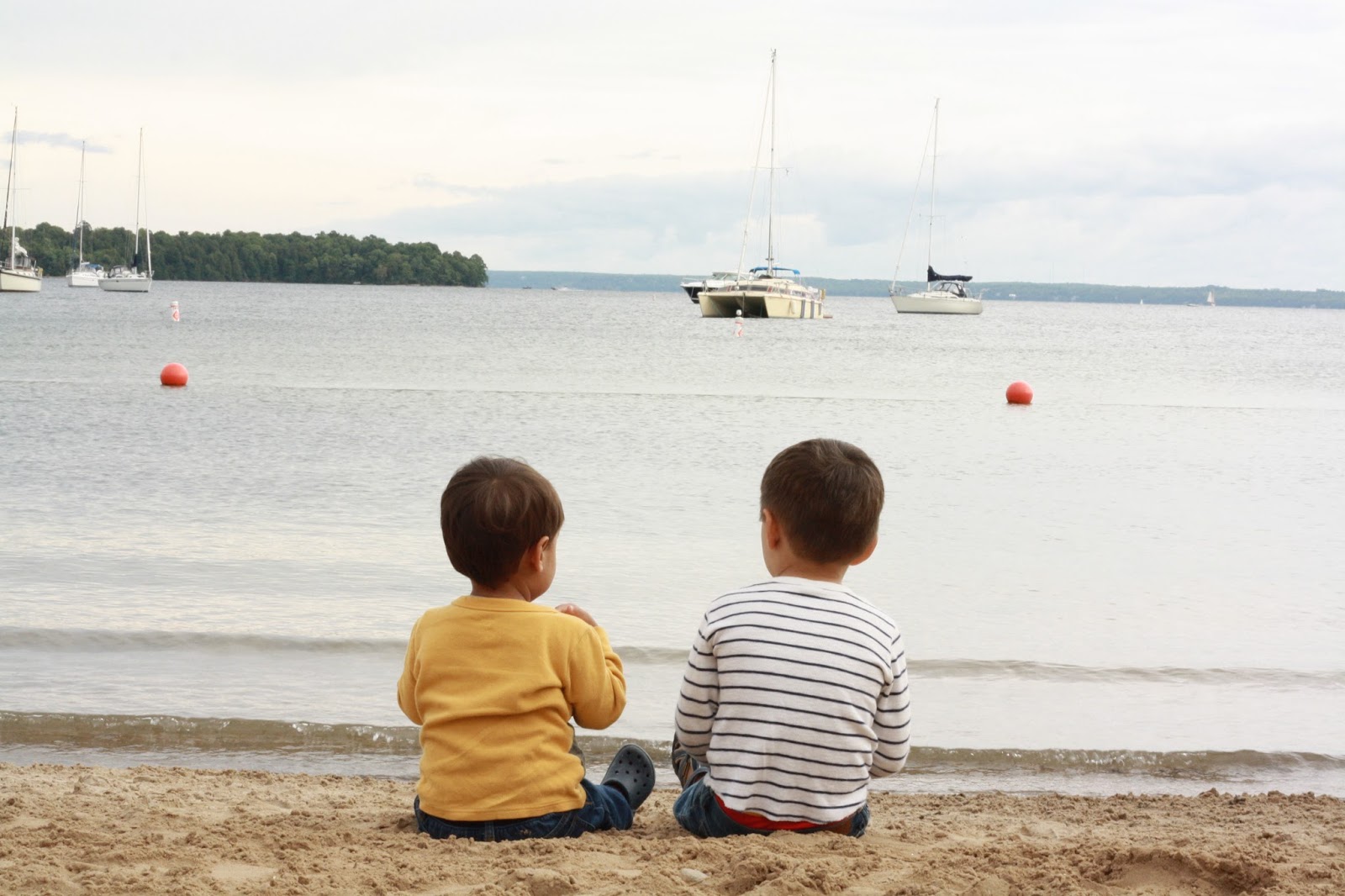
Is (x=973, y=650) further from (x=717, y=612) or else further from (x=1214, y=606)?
(x=717, y=612)

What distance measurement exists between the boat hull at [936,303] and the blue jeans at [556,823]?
79607mm

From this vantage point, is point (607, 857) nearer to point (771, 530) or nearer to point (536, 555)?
point (536, 555)

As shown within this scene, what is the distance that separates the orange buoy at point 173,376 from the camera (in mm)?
23828

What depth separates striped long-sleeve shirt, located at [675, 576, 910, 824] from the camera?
9.01ft

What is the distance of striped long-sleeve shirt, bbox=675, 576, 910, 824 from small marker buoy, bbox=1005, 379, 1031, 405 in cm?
2268

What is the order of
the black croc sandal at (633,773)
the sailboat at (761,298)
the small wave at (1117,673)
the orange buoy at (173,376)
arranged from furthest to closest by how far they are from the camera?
the sailboat at (761,298) → the orange buoy at (173,376) → the small wave at (1117,673) → the black croc sandal at (633,773)

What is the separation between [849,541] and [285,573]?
5.90 m

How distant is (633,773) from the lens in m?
3.25

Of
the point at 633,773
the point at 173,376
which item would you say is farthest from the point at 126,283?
the point at 633,773

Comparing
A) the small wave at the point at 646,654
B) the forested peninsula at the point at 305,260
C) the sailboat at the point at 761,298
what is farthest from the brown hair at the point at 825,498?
the forested peninsula at the point at 305,260

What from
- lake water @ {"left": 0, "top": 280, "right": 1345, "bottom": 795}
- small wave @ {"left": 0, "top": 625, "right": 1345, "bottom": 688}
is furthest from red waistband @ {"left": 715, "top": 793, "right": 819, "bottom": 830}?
small wave @ {"left": 0, "top": 625, "right": 1345, "bottom": 688}

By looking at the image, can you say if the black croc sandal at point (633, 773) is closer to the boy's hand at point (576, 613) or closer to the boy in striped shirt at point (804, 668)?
the boy in striped shirt at point (804, 668)

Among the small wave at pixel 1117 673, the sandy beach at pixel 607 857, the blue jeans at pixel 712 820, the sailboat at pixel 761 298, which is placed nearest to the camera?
the sandy beach at pixel 607 857

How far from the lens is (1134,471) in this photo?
1434 cm
